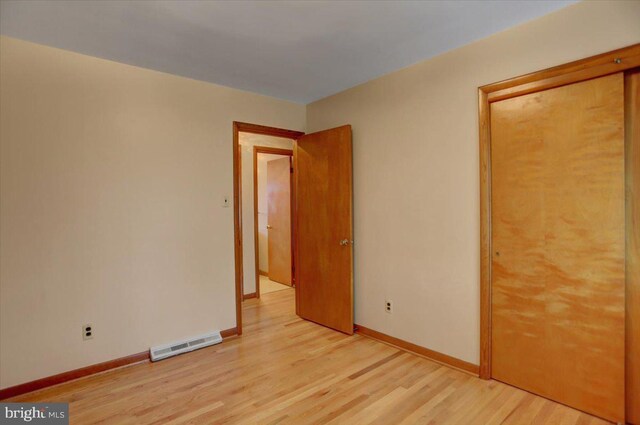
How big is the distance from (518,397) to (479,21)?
2.47m

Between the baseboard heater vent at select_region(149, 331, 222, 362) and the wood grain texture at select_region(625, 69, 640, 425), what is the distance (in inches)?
119

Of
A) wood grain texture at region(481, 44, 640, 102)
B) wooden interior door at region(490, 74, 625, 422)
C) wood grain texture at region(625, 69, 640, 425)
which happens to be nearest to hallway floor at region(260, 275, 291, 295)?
wooden interior door at region(490, 74, 625, 422)

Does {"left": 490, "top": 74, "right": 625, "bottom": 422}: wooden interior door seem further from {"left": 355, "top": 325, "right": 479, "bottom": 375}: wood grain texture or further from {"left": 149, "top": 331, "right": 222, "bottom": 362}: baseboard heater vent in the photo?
{"left": 149, "top": 331, "right": 222, "bottom": 362}: baseboard heater vent

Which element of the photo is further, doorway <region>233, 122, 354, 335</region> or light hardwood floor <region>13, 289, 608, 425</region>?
doorway <region>233, 122, 354, 335</region>

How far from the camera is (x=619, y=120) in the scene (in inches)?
72.9

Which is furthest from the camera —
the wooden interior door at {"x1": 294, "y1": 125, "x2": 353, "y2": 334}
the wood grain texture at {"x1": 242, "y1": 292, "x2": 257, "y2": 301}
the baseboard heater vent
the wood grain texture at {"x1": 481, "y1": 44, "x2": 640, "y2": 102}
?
the wood grain texture at {"x1": 242, "y1": 292, "x2": 257, "y2": 301}

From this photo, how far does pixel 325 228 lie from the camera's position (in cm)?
351

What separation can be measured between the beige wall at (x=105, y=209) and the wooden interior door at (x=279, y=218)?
1921mm

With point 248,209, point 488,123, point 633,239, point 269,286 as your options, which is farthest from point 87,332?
point 633,239

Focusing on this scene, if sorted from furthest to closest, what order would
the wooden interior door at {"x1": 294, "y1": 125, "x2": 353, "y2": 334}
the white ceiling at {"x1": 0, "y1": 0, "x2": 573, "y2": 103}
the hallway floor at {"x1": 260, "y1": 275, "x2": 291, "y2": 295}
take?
the hallway floor at {"x1": 260, "y1": 275, "x2": 291, "y2": 295} < the wooden interior door at {"x1": 294, "y1": 125, "x2": 353, "y2": 334} < the white ceiling at {"x1": 0, "y1": 0, "x2": 573, "y2": 103}

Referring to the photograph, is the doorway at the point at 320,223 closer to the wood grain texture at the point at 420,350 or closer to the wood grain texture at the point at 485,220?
the wood grain texture at the point at 420,350

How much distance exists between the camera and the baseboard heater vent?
2811mm

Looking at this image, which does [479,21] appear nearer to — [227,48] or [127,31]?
[227,48]

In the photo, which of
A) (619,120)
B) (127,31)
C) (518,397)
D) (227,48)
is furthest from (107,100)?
(518,397)
